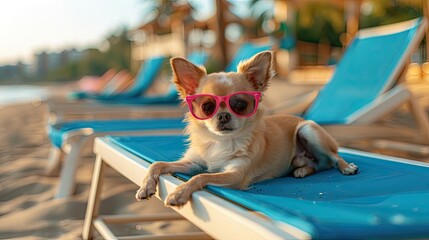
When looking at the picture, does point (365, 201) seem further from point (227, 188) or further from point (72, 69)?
point (72, 69)

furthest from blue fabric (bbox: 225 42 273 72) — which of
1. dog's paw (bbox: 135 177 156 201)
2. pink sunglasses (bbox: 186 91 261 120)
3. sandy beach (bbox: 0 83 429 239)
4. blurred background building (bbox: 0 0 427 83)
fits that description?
blurred background building (bbox: 0 0 427 83)

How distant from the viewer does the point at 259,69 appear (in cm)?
220

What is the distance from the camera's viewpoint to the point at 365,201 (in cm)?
178

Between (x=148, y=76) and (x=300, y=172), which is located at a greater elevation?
(x=300, y=172)

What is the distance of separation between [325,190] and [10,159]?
4851 millimetres

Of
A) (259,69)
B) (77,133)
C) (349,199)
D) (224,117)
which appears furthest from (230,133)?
(77,133)

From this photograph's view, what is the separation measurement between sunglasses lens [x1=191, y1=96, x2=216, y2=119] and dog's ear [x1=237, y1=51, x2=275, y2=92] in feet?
0.66

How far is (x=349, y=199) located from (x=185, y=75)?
807 mm

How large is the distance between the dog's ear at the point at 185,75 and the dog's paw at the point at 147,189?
1.21 feet

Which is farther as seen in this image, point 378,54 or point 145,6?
point 145,6

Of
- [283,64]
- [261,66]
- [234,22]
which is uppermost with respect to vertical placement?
[261,66]

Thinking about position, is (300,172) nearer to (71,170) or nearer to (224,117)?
(224,117)

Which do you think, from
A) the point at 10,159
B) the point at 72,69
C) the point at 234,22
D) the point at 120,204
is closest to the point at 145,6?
the point at 234,22

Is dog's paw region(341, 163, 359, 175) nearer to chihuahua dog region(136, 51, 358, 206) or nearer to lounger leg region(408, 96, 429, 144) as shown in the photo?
chihuahua dog region(136, 51, 358, 206)
